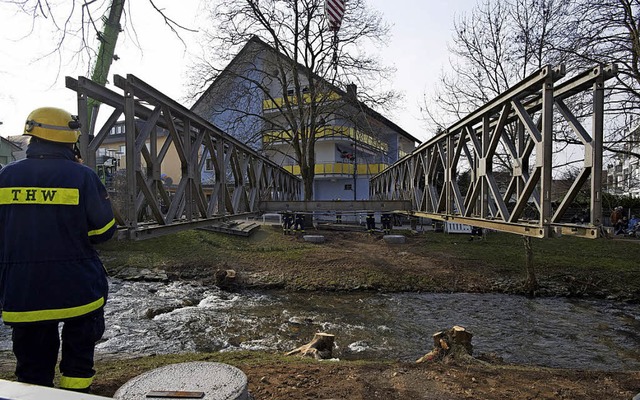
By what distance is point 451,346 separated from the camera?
6.36 meters

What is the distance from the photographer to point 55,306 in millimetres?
2641

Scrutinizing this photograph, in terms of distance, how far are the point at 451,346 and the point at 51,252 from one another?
5.66 metres

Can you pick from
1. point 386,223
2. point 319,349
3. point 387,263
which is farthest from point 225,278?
point 386,223

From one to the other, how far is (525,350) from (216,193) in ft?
22.7

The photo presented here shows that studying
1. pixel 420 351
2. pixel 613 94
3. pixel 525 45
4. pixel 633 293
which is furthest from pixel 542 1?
pixel 420 351

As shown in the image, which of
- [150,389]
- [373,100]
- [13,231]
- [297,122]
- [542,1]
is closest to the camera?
[13,231]

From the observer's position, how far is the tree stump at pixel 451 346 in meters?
A: 6.12

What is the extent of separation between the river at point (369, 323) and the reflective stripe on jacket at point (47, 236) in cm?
541

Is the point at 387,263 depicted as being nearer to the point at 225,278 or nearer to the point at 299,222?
the point at 225,278

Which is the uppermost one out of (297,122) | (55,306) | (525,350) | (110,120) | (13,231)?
(297,122)

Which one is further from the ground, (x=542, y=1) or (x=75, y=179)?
(x=542, y=1)

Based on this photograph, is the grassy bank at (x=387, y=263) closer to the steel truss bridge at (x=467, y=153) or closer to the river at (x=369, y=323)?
the river at (x=369, y=323)

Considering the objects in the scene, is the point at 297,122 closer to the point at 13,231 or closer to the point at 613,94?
the point at 613,94

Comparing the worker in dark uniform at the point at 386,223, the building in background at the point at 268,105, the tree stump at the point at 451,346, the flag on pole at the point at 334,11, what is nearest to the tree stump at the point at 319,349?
the tree stump at the point at 451,346
